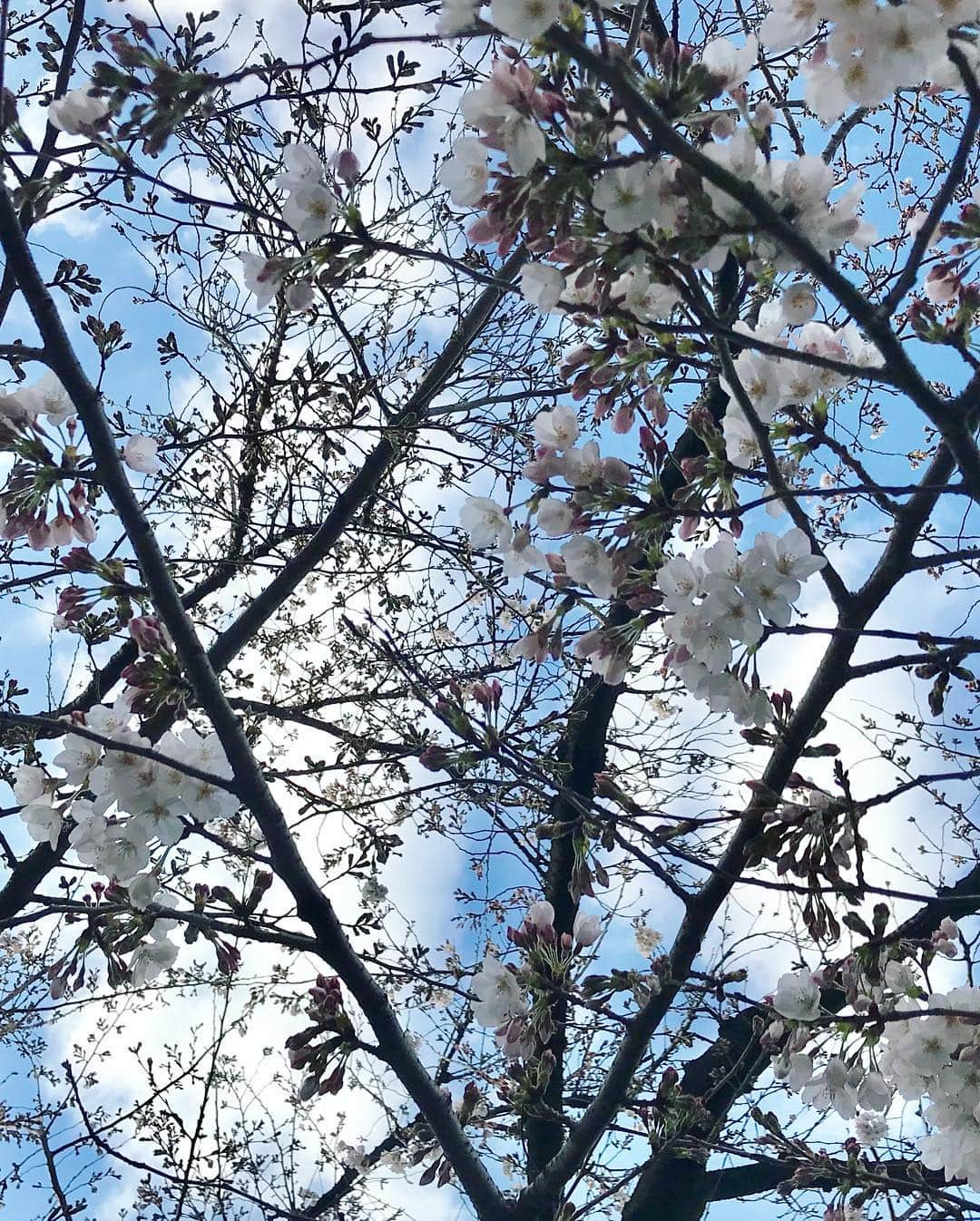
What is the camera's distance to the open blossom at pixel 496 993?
8.29 ft

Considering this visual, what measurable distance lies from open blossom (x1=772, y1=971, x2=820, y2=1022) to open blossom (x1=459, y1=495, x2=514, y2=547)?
1.31 metres

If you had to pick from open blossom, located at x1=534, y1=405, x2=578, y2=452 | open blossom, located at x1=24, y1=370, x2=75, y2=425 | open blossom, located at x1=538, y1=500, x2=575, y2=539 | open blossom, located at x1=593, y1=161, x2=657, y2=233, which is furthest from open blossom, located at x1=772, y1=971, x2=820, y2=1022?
open blossom, located at x1=24, y1=370, x2=75, y2=425

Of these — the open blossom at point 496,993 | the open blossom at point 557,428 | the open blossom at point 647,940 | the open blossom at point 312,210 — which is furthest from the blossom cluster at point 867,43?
the open blossom at point 647,940

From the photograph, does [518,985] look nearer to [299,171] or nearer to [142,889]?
[142,889]

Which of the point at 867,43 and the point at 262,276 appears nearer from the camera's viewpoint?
the point at 867,43

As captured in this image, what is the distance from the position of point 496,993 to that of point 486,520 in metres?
1.25

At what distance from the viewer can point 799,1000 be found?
7.83ft

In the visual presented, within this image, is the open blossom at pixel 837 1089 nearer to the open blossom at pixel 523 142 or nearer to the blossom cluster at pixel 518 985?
the blossom cluster at pixel 518 985

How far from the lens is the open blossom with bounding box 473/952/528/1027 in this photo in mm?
2525

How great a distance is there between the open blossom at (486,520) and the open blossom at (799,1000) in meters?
1.31

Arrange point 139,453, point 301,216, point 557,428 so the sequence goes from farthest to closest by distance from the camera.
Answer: point 139,453 < point 557,428 < point 301,216

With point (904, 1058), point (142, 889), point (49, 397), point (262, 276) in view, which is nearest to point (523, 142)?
point (262, 276)

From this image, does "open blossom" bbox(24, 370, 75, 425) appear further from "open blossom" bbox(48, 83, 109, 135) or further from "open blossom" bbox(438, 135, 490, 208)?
"open blossom" bbox(438, 135, 490, 208)

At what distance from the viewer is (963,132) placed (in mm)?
1690
